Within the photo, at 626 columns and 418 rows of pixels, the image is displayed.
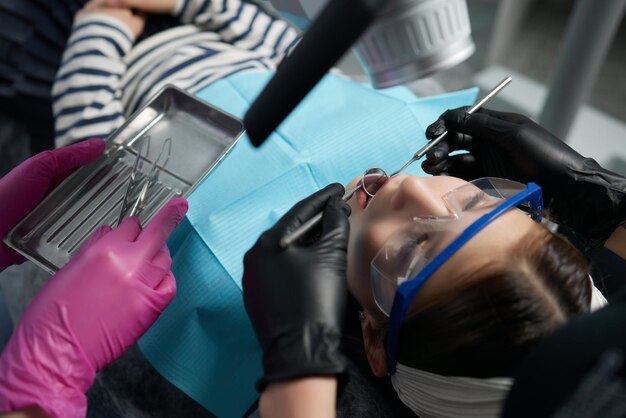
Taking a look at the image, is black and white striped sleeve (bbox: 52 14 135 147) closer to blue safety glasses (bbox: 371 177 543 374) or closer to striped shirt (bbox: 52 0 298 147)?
striped shirt (bbox: 52 0 298 147)

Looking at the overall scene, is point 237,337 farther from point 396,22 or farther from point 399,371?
point 396,22

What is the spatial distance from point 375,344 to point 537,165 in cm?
41

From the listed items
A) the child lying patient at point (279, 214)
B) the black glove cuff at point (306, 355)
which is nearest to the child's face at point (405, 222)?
the child lying patient at point (279, 214)

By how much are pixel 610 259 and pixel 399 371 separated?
0.46m

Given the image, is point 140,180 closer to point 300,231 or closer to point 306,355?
point 300,231

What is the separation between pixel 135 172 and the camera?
1005 millimetres

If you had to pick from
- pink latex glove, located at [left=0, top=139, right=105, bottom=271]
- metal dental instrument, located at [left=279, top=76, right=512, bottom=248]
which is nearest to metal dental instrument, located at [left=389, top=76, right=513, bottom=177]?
metal dental instrument, located at [left=279, top=76, right=512, bottom=248]

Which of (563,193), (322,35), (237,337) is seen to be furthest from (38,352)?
(563,193)

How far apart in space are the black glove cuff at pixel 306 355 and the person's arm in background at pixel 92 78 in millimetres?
691

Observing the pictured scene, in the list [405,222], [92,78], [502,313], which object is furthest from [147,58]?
[502,313]

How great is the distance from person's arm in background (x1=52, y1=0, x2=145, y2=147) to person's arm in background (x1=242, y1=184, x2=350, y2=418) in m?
0.58

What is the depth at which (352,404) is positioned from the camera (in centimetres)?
92

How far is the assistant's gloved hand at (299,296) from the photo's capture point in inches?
26.1

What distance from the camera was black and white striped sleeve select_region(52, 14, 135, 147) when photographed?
112 centimetres
